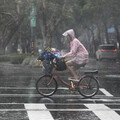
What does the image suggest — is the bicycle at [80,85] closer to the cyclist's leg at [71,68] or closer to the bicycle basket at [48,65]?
the bicycle basket at [48,65]

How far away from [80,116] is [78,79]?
337cm

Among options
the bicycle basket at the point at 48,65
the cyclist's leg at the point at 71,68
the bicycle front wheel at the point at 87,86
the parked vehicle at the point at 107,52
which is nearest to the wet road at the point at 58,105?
the bicycle front wheel at the point at 87,86

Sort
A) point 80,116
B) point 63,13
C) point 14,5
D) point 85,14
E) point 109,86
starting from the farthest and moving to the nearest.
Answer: point 85,14
point 14,5
point 63,13
point 109,86
point 80,116

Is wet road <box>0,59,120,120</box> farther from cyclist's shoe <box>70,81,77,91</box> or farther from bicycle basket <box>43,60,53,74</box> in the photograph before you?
bicycle basket <box>43,60,53,74</box>

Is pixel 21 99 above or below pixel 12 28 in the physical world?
below

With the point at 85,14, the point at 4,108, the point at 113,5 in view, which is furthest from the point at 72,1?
the point at 4,108

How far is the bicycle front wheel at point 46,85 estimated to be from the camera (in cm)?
1127

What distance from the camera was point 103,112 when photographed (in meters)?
8.68

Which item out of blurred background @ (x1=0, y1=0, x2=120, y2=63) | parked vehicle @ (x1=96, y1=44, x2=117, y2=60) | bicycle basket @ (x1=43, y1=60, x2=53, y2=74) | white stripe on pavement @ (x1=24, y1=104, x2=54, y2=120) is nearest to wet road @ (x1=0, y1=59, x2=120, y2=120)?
white stripe on pavement @ (x1=24, y1=104, x2=54, y2=120)

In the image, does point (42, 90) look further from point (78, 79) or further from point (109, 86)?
point (109, 86)

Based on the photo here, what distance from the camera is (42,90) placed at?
37.2 ft

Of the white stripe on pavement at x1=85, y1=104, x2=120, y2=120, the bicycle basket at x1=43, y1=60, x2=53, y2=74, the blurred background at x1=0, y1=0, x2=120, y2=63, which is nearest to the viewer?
the white stripe on pavement at x1=85, y1=104, x2=120, y2=120

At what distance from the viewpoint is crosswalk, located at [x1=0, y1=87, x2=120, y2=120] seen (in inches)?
320

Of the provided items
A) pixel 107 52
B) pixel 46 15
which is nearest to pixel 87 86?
pixel 46 15
